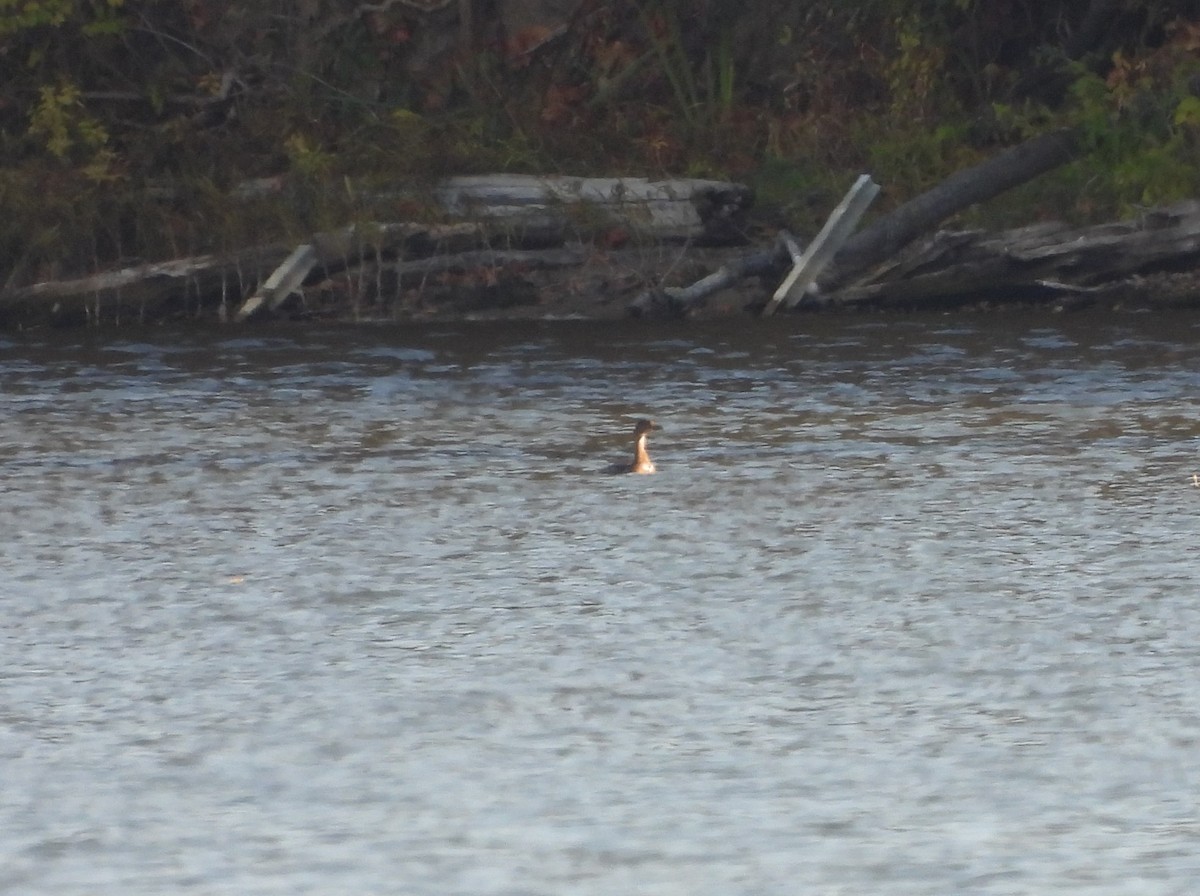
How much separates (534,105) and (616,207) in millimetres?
3035

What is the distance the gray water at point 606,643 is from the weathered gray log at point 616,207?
5857mm

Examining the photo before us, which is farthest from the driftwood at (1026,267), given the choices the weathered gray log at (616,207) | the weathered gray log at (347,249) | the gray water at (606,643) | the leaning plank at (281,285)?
the gray water at (606,643)

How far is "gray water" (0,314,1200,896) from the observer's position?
6.23m

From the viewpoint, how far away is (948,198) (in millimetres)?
21531

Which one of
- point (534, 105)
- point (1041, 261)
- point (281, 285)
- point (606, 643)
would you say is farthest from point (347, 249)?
point (606, 643)

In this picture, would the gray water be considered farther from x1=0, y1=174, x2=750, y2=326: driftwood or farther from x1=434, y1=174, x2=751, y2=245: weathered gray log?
x1=434, y1=174, x2=751, y2=245: weathered gray log

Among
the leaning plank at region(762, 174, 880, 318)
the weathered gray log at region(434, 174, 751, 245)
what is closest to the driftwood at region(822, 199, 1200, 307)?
the leaning plank at region(762, 174, 880, 318)

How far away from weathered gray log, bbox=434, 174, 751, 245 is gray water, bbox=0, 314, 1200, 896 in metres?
5.86

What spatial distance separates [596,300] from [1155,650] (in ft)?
44.5

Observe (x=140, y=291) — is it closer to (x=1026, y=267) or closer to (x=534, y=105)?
(x=534, y=105)

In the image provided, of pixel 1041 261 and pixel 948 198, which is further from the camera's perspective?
pixel 948 198

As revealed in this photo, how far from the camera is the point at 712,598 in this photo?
9344 mm

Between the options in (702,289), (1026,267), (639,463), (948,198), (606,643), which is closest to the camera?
(606,643)

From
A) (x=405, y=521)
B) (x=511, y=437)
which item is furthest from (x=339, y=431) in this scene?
(x=405, y=521)
